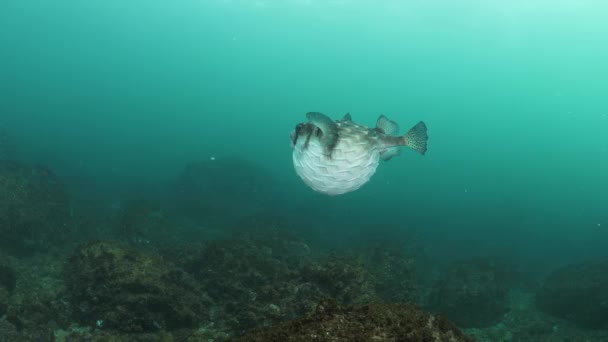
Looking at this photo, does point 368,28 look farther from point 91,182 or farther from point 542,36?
point 91,182

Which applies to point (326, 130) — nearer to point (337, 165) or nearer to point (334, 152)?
point (334, 152)

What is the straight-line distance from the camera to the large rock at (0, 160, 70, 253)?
13766 mm

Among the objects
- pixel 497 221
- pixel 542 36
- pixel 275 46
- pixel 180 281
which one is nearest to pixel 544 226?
pixel 497 221

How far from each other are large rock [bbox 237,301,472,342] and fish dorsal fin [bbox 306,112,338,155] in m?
2.50

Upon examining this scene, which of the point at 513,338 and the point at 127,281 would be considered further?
the point at 513,338

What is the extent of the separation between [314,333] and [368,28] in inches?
4002

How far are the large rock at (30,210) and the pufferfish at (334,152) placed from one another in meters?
13.3

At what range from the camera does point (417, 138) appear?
652 centimetres

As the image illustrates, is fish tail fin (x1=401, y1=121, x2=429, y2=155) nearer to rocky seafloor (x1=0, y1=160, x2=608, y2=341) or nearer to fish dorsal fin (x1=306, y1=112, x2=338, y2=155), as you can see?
fish dorsal fin (x1=306, y1=112, x2=338, y2=155)

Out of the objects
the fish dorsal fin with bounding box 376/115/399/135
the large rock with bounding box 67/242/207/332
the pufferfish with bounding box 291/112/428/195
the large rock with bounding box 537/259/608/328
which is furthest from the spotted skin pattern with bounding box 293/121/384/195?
the large rock with bounding box 537/259/608/328

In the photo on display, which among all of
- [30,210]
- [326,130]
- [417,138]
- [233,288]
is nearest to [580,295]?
[417,138]

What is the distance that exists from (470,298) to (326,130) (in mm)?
12340

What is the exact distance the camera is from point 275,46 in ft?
558

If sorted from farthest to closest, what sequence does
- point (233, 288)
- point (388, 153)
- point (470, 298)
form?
point (470, 298) → point (233, 288) → point (388, 153)
